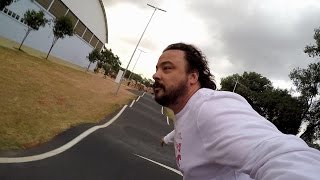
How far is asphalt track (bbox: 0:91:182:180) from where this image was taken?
625 cm

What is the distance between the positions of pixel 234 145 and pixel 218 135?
0.15 meters

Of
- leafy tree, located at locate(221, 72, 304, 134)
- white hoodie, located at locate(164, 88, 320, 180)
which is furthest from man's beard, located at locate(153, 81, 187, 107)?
leafy tree, located at locate(221, 72, 304, 134)

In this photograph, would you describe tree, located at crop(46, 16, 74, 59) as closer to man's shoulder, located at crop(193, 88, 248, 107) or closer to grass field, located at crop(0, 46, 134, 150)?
grass field, located at crop(0, 46, 134, 150)

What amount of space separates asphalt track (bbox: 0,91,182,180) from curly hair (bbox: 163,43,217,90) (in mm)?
3841

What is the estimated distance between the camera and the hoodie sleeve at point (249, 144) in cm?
145

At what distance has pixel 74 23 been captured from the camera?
54938mm

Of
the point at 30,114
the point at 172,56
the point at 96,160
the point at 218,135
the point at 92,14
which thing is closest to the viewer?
the point at 218,135

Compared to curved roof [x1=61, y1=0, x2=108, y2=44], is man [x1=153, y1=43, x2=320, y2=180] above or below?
below

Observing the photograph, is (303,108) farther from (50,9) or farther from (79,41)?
(79,41)

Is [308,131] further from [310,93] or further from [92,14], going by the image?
[92,14]

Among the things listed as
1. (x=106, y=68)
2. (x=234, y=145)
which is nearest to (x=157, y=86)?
(x=234, y=145)

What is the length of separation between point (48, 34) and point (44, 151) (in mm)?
44449

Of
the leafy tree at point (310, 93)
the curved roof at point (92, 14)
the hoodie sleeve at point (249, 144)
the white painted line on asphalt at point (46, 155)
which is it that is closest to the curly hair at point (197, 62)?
the hoodie sleeve at point (249, 144)

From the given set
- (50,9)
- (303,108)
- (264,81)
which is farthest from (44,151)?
(264,81)
